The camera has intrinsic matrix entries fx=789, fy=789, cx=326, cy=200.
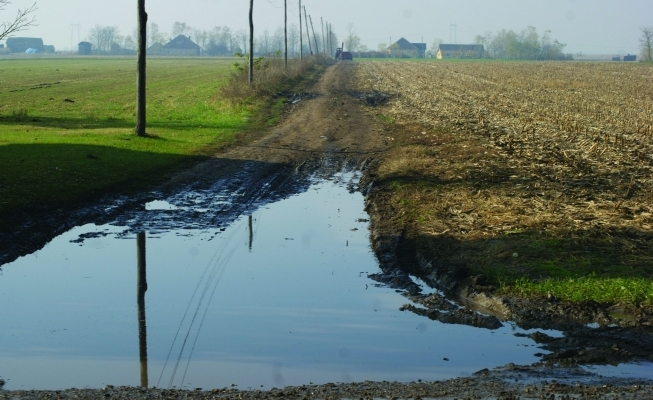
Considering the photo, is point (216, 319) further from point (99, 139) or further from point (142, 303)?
point (99, 139)

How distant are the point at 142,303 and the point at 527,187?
905 cm

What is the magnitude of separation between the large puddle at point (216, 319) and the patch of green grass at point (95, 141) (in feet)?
8.73

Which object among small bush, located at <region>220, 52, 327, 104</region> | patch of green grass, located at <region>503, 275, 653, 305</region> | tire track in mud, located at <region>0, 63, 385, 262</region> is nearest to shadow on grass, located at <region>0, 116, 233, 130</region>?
tire track in mud, located at <region>0, 63, 385, 262</region>

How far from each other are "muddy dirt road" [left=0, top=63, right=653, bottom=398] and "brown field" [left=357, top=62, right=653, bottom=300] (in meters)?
0.93

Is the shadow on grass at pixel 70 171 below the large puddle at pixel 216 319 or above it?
above

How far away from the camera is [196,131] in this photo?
27578mm

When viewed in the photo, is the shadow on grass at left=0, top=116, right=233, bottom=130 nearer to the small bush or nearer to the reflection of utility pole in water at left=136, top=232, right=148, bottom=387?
the small bush

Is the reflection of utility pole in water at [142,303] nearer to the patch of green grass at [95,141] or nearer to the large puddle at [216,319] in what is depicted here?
the large puddle at [216,319]

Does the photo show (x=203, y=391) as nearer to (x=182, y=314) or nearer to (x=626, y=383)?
(x=182, y=314)

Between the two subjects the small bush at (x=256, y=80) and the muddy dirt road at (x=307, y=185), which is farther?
the small bush at (x=256, y=80)

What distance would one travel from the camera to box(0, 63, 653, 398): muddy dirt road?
679cm

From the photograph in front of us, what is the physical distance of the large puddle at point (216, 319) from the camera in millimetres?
7531

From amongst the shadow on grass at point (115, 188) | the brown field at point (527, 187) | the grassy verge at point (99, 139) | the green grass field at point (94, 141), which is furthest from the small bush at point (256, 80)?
the shadow on grass at point (115, 188)

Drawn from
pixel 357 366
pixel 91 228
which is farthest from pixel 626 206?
pixel 91 228
